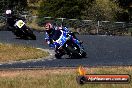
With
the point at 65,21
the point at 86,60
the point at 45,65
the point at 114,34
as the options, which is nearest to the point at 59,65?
the point at 45,65

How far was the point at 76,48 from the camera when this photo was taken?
986 inches

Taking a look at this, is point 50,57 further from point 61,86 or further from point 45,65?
point 61,86

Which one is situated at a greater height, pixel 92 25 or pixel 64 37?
pixel 64 37

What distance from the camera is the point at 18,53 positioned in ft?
85.4

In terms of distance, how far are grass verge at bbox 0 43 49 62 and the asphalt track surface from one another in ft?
4.73

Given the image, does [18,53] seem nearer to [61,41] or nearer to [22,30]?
[61,41]

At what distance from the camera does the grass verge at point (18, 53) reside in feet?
79.6

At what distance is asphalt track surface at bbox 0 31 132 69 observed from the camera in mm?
21719

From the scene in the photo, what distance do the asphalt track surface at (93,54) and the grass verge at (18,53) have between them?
1441mm

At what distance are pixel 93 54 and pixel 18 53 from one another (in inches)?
167

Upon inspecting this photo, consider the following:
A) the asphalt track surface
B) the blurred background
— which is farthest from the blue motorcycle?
the blurred background

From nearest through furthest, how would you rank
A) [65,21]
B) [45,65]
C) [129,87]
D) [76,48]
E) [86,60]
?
[129,87] → [45,65] → [86,60] → [76,48] → [65,21]

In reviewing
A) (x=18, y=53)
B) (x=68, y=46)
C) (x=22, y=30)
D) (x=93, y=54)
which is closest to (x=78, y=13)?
(x=22, y=30)

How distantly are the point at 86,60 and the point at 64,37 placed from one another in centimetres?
229
